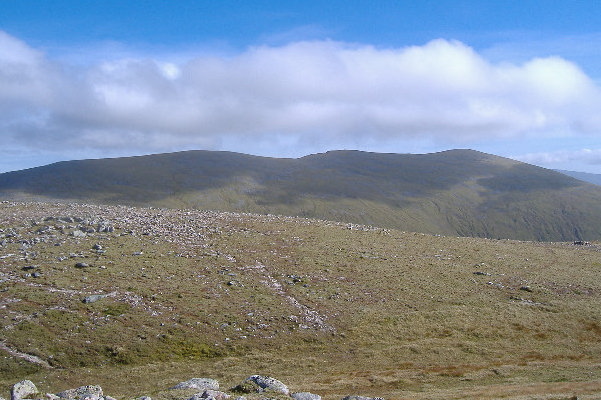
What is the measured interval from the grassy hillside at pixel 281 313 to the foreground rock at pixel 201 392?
14.2 feet

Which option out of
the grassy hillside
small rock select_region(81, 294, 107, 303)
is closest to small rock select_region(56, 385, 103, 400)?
the grassy hillside

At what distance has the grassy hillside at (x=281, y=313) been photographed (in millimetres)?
35906

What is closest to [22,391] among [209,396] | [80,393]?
[80,393]

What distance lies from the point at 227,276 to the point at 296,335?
13730 millimetres

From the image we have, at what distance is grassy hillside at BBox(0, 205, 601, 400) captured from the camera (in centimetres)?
3591

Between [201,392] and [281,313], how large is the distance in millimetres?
22584

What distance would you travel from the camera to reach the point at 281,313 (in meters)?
46.8

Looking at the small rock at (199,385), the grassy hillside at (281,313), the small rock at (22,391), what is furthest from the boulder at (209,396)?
the grassy hillside at (281,313)

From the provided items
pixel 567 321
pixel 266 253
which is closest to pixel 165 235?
pixel 266 253

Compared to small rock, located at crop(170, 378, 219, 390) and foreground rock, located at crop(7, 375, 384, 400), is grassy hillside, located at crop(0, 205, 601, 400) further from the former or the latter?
foreground rock, located at crop(7, 375, 384, 400)

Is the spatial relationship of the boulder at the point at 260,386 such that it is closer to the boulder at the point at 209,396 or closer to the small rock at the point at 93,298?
the boulder at the point at 209,396

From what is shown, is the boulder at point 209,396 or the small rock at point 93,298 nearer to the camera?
the boulder at point 209,396

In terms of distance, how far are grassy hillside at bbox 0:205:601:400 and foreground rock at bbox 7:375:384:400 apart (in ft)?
14.2

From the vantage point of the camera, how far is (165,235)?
66.6 meters
